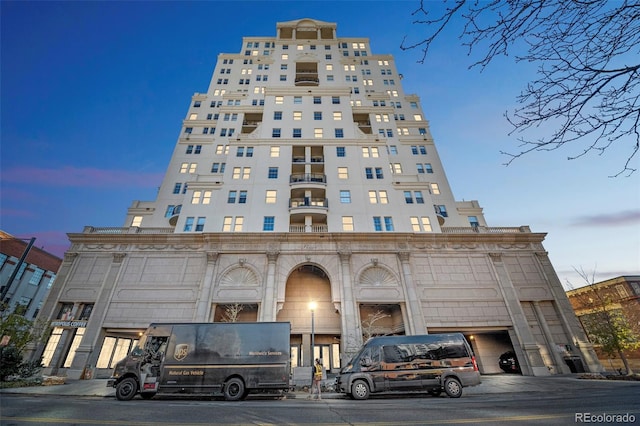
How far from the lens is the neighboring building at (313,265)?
75.4 feet

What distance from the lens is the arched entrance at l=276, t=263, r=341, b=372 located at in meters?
25.8

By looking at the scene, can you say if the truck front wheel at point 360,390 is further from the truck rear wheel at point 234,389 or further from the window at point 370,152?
the window at point 370,152

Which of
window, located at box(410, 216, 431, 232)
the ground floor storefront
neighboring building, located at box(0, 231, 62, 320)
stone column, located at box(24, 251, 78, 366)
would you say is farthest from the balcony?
neighboring building, located at box(0, 231, 62, 320)

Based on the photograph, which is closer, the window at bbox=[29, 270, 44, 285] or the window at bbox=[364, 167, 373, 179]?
the window at bbox=[364, 167, 373, 179]

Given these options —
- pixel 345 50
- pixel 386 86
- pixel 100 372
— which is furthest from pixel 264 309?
pixel 345 50

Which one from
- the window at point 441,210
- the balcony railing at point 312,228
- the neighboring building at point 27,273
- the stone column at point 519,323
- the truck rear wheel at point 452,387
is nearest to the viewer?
the truck rear wheel at point 452,387

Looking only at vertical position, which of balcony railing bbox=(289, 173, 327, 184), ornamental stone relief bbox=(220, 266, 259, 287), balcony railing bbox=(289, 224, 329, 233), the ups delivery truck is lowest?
the ups delivery truck

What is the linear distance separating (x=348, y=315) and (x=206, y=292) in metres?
12.6

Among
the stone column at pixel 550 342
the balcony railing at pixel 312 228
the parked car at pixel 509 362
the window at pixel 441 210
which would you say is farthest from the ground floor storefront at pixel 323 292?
the window at pixel 441 210

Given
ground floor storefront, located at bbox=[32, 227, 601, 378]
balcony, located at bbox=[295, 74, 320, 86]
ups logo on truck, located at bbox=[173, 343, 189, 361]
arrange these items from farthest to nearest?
1. balcony, located at bbox=[295, 74, 320, 86]
2. ground floor storefront, located at bbox=[32, 227, 601, 378]
3. ups logo on truck, located at bbox=[173, 343, 189, 361]

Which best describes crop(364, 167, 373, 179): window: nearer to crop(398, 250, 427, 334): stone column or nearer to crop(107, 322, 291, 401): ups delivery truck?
crop(398, 250, 427, 334): stone column

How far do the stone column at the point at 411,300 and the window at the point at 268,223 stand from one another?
13.0 meters

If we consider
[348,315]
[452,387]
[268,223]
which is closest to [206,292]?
[268,223]

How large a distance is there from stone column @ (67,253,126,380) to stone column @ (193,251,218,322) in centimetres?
795
